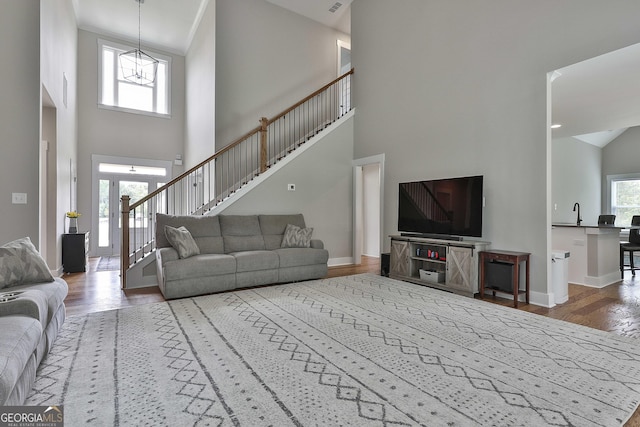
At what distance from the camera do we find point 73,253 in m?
5.64

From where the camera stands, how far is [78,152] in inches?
299

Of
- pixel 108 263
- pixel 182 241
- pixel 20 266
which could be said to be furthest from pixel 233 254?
pixel 108 263

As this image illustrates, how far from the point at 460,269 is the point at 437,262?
48 cm

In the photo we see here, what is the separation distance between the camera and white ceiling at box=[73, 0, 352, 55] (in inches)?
274

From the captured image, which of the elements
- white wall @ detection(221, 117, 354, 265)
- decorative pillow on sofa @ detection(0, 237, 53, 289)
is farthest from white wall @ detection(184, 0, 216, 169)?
decorative pillow on sofa @ detection(0, 237, 53, 289)

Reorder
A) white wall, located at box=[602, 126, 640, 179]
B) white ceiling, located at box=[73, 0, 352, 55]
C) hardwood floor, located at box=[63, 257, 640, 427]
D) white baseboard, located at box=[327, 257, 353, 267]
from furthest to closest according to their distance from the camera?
white wall, located at box=[602, 126, 640, 179] → white ceiling, located at box=[73, 0, 352, 55] → white baseboard, located at box=[327, 257, 353, 267] → hardwood floor, located at box=[63, 257, 640, 427]

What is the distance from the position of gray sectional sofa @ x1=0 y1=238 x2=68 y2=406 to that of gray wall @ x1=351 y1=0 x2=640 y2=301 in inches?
180

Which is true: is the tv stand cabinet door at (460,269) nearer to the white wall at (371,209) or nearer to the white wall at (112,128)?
the white wall at (371,209)

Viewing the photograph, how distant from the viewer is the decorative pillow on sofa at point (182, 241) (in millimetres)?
4246

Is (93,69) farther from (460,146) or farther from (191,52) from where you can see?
(460,146)

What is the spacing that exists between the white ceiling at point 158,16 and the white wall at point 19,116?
344 centimetres

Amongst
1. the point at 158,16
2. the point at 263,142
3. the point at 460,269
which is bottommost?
the point at 460,269

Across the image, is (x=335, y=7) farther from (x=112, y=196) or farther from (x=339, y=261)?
(x=112, y=196)

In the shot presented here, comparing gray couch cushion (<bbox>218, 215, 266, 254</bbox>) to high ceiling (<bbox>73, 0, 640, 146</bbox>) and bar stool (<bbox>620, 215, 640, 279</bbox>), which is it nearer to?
high ceiling (<bbox>73, 0, 640, 146</bbox>)
